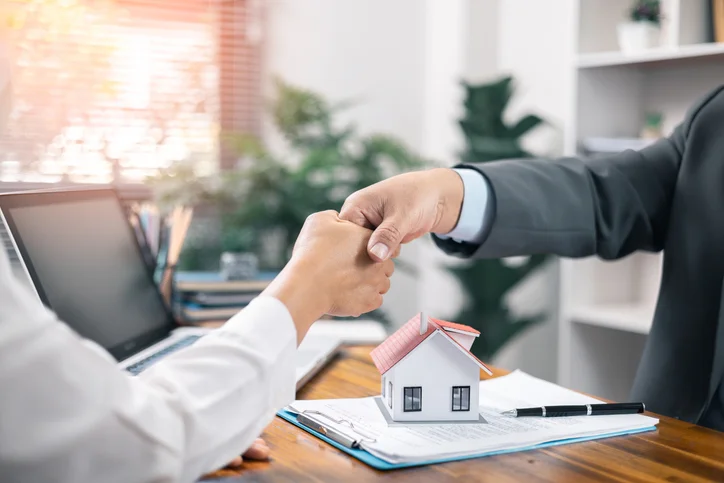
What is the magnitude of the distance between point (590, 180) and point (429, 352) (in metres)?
0.53

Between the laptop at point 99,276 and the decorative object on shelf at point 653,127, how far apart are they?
1.36 m

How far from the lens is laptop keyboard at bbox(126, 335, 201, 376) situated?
1053 mm

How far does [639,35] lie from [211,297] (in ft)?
4.59

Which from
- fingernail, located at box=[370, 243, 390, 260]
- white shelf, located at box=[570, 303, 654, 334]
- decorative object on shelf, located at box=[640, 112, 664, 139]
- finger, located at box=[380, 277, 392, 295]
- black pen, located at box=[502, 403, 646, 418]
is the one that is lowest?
white shelf, located at box=[570, 303, 654, 334]

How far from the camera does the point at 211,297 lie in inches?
62.3

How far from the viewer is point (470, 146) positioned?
2.43 metres

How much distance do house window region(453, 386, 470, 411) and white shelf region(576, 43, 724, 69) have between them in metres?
1.39

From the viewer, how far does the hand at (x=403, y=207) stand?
957 millimetres

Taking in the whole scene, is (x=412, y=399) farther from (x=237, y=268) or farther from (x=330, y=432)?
(x=237, y=268)

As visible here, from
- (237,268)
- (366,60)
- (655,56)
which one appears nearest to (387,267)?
(237,268)

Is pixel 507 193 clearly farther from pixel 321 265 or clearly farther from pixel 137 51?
pixel 137 51

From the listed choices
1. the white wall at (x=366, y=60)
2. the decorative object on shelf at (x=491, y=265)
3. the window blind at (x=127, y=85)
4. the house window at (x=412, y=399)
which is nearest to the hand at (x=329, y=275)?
the house window at (x=412, y=399)

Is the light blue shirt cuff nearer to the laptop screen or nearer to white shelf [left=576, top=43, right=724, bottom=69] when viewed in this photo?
the laptop screen

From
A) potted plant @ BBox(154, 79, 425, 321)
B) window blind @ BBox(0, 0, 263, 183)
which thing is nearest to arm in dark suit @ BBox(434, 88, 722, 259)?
potted plant @ BBox(154, 79, 425, 321)
